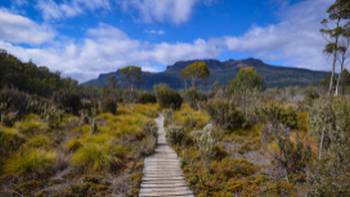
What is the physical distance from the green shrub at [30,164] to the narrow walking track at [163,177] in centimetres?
247

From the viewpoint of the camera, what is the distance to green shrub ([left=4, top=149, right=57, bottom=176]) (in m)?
4.90

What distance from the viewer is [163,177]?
508 centimetres

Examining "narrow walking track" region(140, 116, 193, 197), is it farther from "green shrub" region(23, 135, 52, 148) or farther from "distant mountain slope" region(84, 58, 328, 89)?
"distant mountain slope" region(84, 58, 328, 89)

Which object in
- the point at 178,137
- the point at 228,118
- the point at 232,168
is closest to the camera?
the point at 232,168

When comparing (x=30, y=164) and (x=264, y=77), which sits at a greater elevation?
(x=264, y=77)

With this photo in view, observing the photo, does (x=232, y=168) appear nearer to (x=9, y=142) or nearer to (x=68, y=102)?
(x=9, y=142)

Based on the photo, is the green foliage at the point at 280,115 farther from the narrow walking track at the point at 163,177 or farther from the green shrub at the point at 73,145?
the green shrub at the point at 73,145

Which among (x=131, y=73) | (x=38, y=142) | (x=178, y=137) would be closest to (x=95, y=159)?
(x=38, y=142)

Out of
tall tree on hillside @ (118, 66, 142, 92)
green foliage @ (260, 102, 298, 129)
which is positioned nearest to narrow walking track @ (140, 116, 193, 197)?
green foliage @ (260, 102, 298, 129)

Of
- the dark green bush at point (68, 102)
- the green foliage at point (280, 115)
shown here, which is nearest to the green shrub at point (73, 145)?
the dark green bush at point (68, 102)

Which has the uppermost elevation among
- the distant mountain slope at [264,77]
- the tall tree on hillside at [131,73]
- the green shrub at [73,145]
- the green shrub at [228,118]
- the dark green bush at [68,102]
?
the distant mountain slope at [264,77]

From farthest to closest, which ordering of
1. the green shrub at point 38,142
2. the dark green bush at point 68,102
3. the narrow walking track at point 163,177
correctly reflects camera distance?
1. the dark green bush at point 68,102
2. the green shrub at point 38,142
3. the narrow walking track at point 163,177

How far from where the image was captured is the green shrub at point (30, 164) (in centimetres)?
490

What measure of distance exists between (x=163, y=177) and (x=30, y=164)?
330 centimetres
